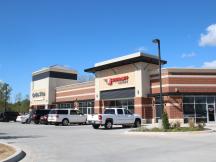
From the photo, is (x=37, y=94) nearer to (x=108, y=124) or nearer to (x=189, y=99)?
(x=189, y=99)

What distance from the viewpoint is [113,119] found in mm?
31562

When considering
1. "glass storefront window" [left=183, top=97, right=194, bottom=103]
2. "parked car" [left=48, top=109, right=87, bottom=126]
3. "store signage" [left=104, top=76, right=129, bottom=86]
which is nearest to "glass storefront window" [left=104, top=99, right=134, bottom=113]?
"store signage" [left=104, top=76, right=129, bottom=86]

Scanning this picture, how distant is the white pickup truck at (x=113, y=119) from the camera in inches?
1209

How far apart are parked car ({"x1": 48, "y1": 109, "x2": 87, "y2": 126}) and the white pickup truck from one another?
25.1 feet

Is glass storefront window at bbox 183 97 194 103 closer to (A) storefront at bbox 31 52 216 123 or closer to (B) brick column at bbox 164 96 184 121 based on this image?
(A) storefront at bbox 31 52 216 123

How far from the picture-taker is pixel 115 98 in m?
45.4

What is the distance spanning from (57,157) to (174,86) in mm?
27336

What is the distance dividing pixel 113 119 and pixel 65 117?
918 centimetres

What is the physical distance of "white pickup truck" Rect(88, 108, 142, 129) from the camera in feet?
101

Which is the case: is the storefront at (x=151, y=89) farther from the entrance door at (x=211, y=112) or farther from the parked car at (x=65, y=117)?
the parked car at (x=65, y=117)

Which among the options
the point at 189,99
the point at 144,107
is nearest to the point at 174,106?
the point at 189,99

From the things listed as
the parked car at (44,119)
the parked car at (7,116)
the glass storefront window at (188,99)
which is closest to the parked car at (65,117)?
the parked car at (44,119)

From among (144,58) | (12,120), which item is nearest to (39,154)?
(144,58)

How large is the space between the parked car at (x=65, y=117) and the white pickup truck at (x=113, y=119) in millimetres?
7652
